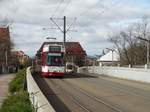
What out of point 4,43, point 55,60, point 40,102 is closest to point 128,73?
point 55,60

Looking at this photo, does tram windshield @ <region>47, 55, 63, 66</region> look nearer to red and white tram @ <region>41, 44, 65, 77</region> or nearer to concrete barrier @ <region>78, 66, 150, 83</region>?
red and white tram @ <region>41, 44, 65, 77</region>

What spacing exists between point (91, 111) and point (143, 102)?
4218mm

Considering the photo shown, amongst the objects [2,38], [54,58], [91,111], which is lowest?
[91,111]

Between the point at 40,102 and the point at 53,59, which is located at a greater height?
the point at 53,59

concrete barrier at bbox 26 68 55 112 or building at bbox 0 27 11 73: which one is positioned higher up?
building at bbox 0 27 11 73

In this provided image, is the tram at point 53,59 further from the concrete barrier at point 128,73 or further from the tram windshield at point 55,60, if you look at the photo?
the concrete barrier at point 128,73

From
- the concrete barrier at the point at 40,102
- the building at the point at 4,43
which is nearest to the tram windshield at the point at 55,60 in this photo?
the concrete barrier at the point at 40,102

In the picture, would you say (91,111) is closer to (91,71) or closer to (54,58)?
(54,58)

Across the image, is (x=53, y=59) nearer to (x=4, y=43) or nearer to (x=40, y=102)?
(x=40, y=102)

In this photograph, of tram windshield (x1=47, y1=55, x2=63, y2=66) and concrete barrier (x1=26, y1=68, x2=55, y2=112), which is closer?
concrete barrier (x1=26, y1=68, x2=55, y2=112)

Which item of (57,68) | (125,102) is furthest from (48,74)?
(125,102)

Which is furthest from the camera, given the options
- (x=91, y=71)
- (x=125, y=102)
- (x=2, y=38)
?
(x=2, y=38)

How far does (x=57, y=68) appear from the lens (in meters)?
50.4

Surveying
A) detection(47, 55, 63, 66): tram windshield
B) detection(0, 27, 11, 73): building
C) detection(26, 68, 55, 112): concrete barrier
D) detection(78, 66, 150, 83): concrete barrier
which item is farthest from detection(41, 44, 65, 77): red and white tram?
detection(0, 27, 11, 73): building
